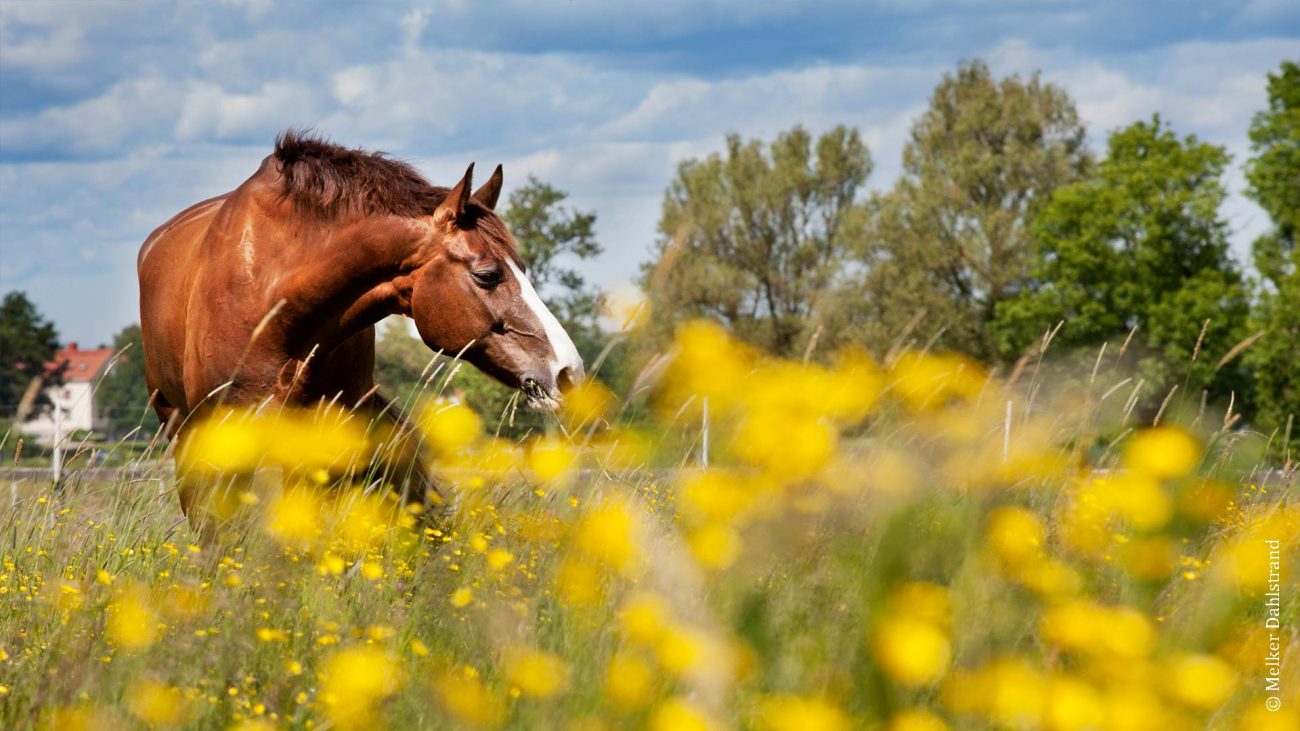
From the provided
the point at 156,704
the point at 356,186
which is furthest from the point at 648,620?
the point at 356,186

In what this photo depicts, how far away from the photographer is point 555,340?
479 cm

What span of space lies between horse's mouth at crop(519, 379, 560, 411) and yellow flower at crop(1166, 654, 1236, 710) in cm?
268

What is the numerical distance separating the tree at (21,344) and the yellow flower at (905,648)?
233ft

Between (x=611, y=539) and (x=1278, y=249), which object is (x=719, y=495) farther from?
(x=1278, y=249)

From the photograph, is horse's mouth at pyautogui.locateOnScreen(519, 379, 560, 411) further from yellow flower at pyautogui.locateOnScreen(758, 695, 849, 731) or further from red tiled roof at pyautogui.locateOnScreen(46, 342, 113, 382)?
red tiled roof at pyautogui.locateOnScreen(46, 342, 113, 382)

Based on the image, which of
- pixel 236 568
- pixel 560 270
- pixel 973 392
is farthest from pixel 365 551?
pixel 560 270

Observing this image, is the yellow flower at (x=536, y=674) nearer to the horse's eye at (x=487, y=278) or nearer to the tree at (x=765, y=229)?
the horse's eye at (x=487, y=278)

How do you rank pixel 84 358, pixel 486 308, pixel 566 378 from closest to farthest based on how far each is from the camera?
1. pixel 566 378
2. pixel 486 308
3. pixel 84 358

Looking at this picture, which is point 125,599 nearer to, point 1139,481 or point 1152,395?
point 1139,481

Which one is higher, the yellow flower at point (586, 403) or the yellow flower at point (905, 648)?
the yellow flower at point (905, 648)

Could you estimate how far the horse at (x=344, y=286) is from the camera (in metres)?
4.94

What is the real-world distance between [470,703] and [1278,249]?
34.3 m

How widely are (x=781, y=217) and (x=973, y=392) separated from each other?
45.1 m

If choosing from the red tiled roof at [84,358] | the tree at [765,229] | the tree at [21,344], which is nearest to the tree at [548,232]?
the tree at [765,229]
